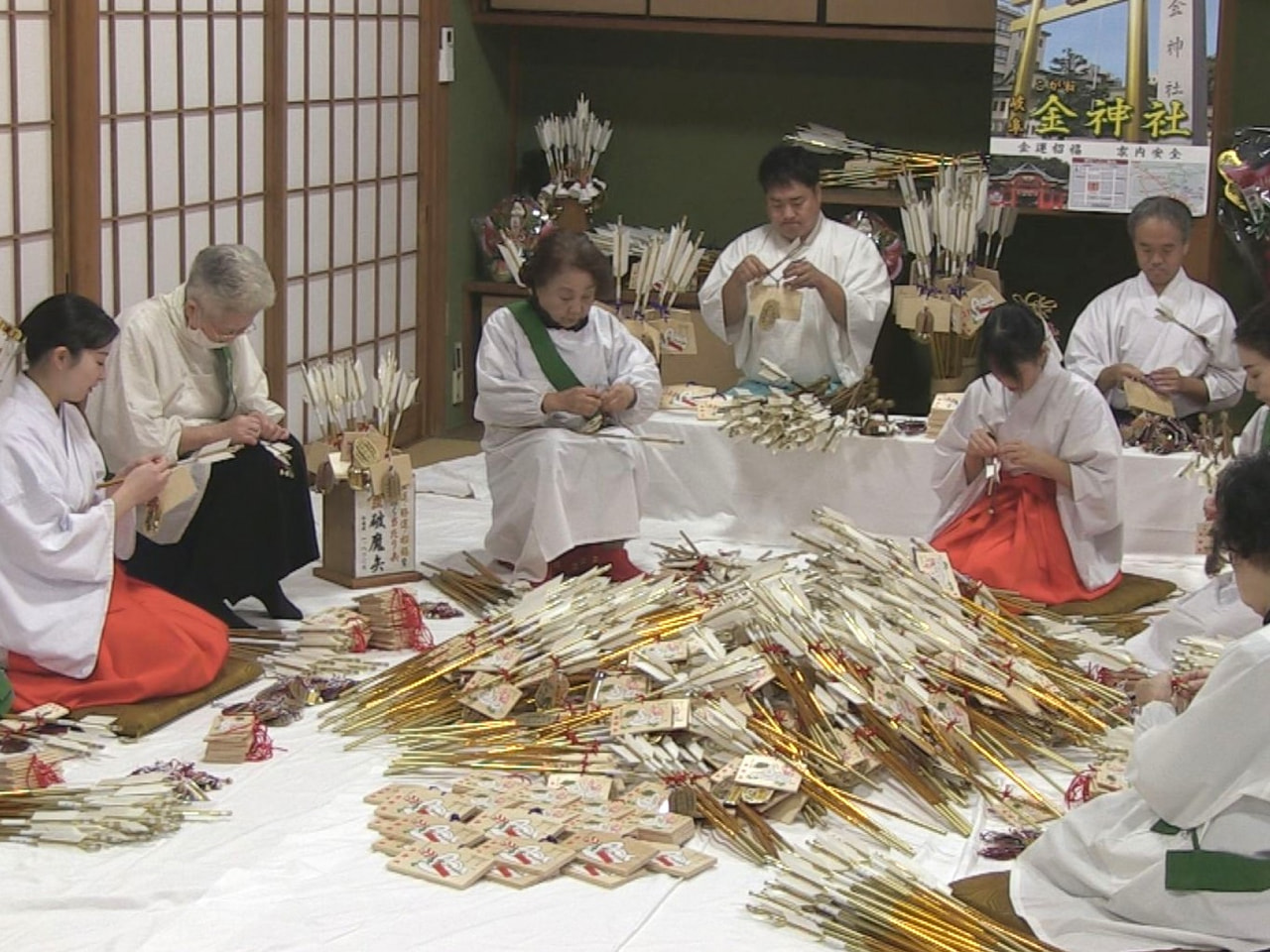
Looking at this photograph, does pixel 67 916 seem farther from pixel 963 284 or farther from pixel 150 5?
pixel 963 284

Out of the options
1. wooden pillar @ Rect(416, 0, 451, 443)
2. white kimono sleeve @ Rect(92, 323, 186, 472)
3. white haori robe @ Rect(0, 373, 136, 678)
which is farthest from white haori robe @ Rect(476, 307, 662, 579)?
wooden pillar @ Rect(416, 0, 451, 443)

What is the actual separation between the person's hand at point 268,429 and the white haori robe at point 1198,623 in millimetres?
2401

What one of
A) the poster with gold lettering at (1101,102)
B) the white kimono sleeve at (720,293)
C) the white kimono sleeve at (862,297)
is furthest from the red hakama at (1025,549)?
the poster with gold lettering at (1101,102)

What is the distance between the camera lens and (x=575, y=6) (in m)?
8.40

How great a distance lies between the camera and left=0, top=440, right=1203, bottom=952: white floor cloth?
355cm

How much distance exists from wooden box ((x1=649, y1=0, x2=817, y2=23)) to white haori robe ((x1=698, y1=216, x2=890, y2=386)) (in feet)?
4.87

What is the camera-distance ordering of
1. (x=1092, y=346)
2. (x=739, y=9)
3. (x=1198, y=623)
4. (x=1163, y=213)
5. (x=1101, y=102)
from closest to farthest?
(x=1198, y=623) → (x=1163, y=213) → (x=1092, y=346) → (x=1101, y=102) → (x=739, y=9)

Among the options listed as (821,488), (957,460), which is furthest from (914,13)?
(957,460)

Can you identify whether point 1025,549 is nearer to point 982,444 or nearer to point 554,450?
point 982,444

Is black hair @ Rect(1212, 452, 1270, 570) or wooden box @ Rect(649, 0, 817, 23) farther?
wooden box @ Rect(649, 0, 817, 23)

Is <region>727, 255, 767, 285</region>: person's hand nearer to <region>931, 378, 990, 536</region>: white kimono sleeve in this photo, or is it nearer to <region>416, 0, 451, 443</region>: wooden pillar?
<region>931, 378, 990, 536</region>: white kimono sleeve

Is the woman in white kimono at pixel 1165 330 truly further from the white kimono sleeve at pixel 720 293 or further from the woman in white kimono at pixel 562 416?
the woman in white kimono at pixel 562 416

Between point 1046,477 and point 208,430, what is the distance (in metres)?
2.45

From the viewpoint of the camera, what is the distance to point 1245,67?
312 inches
